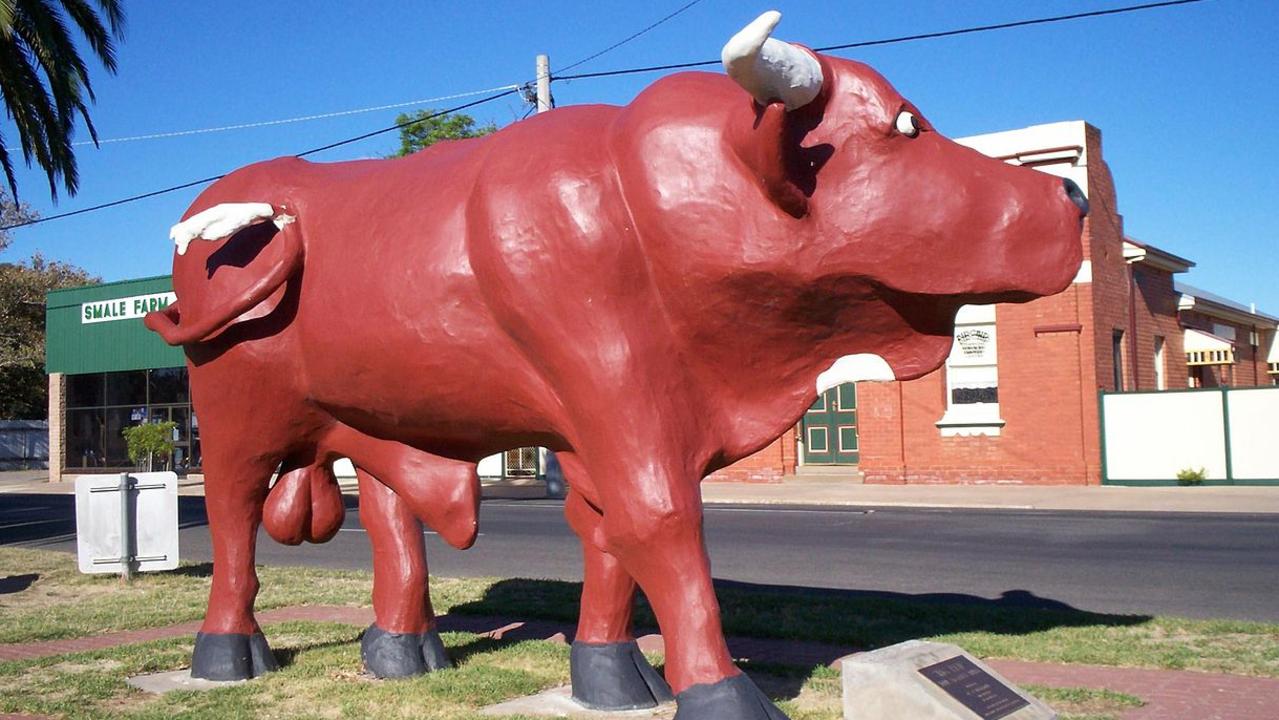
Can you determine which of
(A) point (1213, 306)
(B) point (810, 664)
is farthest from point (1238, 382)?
(B) point (810, 664)

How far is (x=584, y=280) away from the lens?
411 centimetres

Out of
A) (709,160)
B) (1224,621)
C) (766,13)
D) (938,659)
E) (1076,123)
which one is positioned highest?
(1076,123)

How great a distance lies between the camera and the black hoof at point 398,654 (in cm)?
577

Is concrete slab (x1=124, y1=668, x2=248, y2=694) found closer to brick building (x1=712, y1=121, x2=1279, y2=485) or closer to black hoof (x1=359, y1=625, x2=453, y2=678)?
black hoof (x1=359, y1=625, x2=453, y2=678)

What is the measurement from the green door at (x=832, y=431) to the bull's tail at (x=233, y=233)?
20.9 metres

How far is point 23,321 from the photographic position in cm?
4162

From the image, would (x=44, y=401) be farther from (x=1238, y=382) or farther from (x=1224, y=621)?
(x=1224, y=621)

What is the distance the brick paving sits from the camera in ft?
16.5

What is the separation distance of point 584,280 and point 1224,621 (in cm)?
517

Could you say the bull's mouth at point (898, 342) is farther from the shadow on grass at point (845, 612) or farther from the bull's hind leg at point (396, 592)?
the shadow on grass at point (845, 612)

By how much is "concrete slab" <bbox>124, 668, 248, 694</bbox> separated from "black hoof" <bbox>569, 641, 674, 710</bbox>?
1.79 metres

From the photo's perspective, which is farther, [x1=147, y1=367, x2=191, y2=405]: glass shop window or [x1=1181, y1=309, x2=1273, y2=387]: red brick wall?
[x1=147, y1=367, x2=191, y2=405]: glass shop window

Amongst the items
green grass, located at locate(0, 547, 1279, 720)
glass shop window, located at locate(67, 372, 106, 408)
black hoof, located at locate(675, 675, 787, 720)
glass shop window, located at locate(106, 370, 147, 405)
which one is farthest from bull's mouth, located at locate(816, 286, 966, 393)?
glass shop window, located at locate(67, 372, 106, 408)

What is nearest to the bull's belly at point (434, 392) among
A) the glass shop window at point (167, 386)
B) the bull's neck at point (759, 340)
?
the bull's neck at point (759, 340)
